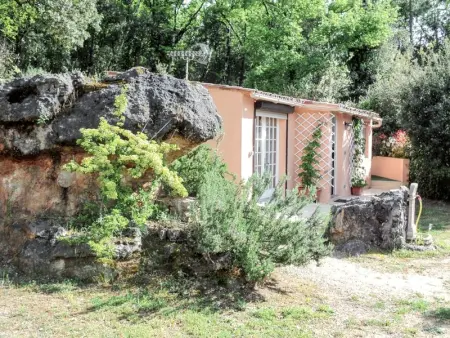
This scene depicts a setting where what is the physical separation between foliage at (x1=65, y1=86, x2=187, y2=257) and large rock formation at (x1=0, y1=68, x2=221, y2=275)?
0.33 m

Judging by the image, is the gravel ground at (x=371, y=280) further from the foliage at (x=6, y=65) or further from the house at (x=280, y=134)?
the foliage at (x=6, y=65)

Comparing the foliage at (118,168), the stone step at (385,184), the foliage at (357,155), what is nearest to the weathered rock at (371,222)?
the foliage at (118,168)

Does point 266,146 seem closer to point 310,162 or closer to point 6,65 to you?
point 310,162

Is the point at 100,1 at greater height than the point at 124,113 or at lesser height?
greater

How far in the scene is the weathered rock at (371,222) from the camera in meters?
9.04

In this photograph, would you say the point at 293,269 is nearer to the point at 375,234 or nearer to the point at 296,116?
the point at 375,234

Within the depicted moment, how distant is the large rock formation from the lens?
6.66 m

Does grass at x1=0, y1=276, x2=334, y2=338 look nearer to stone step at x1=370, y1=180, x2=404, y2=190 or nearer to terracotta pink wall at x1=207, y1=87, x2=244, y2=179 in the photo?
terracotta pink wall at x1=207, y1=87, x2=244, y2=179

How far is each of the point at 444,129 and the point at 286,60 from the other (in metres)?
11.7

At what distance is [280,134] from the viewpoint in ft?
43.9

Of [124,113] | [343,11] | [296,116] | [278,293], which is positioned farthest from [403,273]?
[343,11]

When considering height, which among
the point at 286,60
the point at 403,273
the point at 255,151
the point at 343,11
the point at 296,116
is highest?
the point at 343,11

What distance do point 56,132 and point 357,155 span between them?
1255cm

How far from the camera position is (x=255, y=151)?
39.5ft
